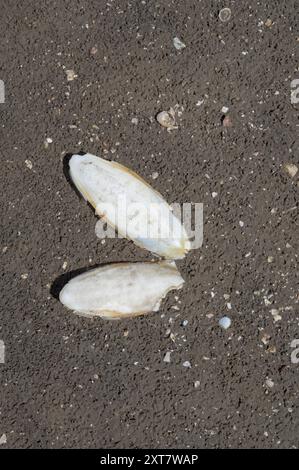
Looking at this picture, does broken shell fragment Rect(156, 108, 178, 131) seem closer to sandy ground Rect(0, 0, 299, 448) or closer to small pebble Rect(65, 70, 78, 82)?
sandy ground Rect(0, 0, 299, 448)

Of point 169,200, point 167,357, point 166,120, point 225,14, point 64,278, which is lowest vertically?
point 167,357

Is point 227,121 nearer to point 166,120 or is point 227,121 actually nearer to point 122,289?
point 166,120

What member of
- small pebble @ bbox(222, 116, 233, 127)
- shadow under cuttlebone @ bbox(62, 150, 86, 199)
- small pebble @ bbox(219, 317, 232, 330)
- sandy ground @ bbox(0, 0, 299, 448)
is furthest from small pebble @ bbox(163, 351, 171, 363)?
small pebble @ bbox(222, 116, 233, 127)

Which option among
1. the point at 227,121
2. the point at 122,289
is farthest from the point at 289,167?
the point at 122,289

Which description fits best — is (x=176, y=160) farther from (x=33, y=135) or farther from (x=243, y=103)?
(x=33, y=135)

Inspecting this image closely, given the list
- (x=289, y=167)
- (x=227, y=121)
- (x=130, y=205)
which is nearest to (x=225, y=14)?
(x=227, y=121)

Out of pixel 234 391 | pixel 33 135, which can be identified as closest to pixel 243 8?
pixel 33 135

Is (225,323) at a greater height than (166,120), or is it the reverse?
(166,120)
